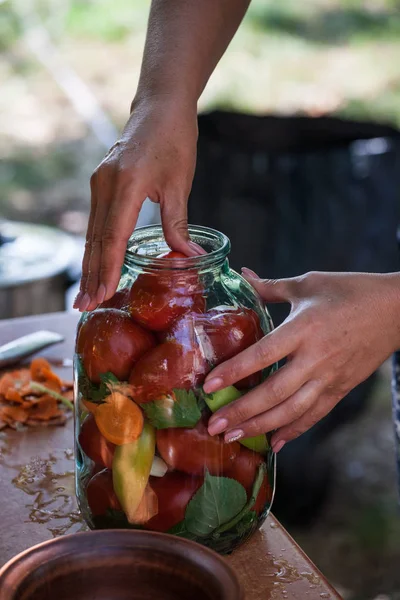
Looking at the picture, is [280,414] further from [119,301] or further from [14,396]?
[14,396]

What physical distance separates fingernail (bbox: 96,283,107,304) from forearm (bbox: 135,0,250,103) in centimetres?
28

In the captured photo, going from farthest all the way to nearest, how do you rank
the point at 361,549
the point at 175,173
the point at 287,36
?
the point at 287,36, the point at 361,549, the point at 175,173

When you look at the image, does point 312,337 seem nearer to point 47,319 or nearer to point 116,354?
point 116,354

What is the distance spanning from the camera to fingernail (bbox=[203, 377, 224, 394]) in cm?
82

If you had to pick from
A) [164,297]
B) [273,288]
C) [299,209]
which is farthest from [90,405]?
[299,209]

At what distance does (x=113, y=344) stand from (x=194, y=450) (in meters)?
0.12

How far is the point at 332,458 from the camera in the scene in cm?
265

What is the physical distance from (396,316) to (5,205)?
344 centimetres

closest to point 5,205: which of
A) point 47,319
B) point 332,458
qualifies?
point 332,458

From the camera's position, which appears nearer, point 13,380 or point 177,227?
point 177,227

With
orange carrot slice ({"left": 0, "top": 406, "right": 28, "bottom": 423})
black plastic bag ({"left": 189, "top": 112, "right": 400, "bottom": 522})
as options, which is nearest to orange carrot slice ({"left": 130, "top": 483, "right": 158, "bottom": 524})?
orange carrot slice ({"left": 0, "top": 406, "right": 28, "bottom": 423})

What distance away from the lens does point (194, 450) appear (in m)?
0.83

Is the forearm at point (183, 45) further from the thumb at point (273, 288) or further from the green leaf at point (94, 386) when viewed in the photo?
the green leaf at point (94, 386)

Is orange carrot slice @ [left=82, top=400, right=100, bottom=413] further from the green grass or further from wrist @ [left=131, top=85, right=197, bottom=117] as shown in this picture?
the green grass
